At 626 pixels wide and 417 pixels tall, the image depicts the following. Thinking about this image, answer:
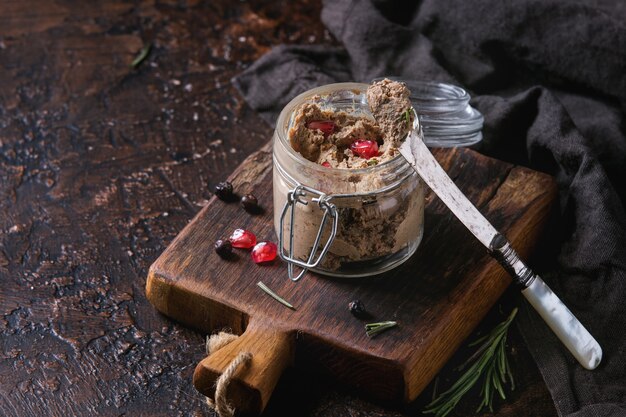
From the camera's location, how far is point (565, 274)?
6.66 ft

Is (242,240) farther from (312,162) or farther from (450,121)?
(450,121)

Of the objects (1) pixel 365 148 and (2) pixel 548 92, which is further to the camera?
(2) pixel 548 92

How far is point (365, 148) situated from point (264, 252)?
13.0 inches

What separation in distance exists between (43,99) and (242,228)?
2.90ft

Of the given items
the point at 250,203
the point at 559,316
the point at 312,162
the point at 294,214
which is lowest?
the point at 559,316

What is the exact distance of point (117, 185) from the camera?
229cm

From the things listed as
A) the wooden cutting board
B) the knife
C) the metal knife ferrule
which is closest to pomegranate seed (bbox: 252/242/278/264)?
the wooden cutting board

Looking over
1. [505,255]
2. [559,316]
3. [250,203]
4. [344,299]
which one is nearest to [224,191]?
[250,203]

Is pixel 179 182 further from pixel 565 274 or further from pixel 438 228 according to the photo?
pixel 565 274

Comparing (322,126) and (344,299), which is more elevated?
(322,126)

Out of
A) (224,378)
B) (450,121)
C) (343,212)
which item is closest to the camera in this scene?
(224,378)

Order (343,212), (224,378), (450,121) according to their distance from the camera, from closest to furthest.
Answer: (224,378) → (343,212) → (450,121)

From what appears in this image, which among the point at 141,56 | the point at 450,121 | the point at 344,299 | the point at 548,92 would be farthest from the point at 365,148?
the point at 141,56

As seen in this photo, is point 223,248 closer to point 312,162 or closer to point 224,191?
point 224,191
